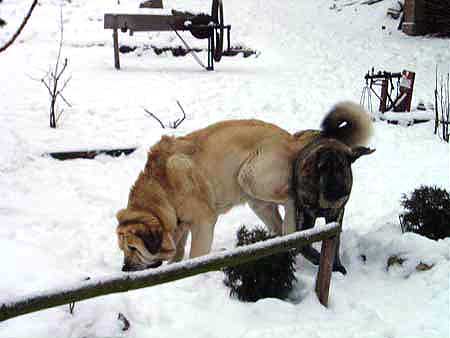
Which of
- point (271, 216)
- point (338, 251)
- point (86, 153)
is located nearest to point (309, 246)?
point (338, 251)

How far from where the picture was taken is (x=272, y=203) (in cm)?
511

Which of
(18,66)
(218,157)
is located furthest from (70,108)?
(218,157)

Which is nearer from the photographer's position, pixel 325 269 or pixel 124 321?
pixel 124 321

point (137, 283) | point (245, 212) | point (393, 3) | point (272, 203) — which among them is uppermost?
point (393, 3)

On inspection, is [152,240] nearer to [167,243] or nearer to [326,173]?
[167,243]

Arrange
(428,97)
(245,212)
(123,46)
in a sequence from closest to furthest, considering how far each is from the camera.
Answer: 1. (245,212)
2. (428,97)
3. (123,46)

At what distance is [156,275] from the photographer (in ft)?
9.75

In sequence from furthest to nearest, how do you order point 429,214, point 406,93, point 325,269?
point 406,93 < point 429,214 < point 325,269

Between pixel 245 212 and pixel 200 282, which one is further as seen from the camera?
pixel 245 212

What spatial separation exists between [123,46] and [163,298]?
1292cm

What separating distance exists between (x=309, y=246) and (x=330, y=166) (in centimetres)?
95

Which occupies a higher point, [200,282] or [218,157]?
[218,157]

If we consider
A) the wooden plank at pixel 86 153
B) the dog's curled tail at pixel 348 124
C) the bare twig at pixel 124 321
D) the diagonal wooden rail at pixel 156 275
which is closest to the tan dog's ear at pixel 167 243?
the bare twig at pixel 124 321

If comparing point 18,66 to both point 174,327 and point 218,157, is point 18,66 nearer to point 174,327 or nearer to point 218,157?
point 218,157
